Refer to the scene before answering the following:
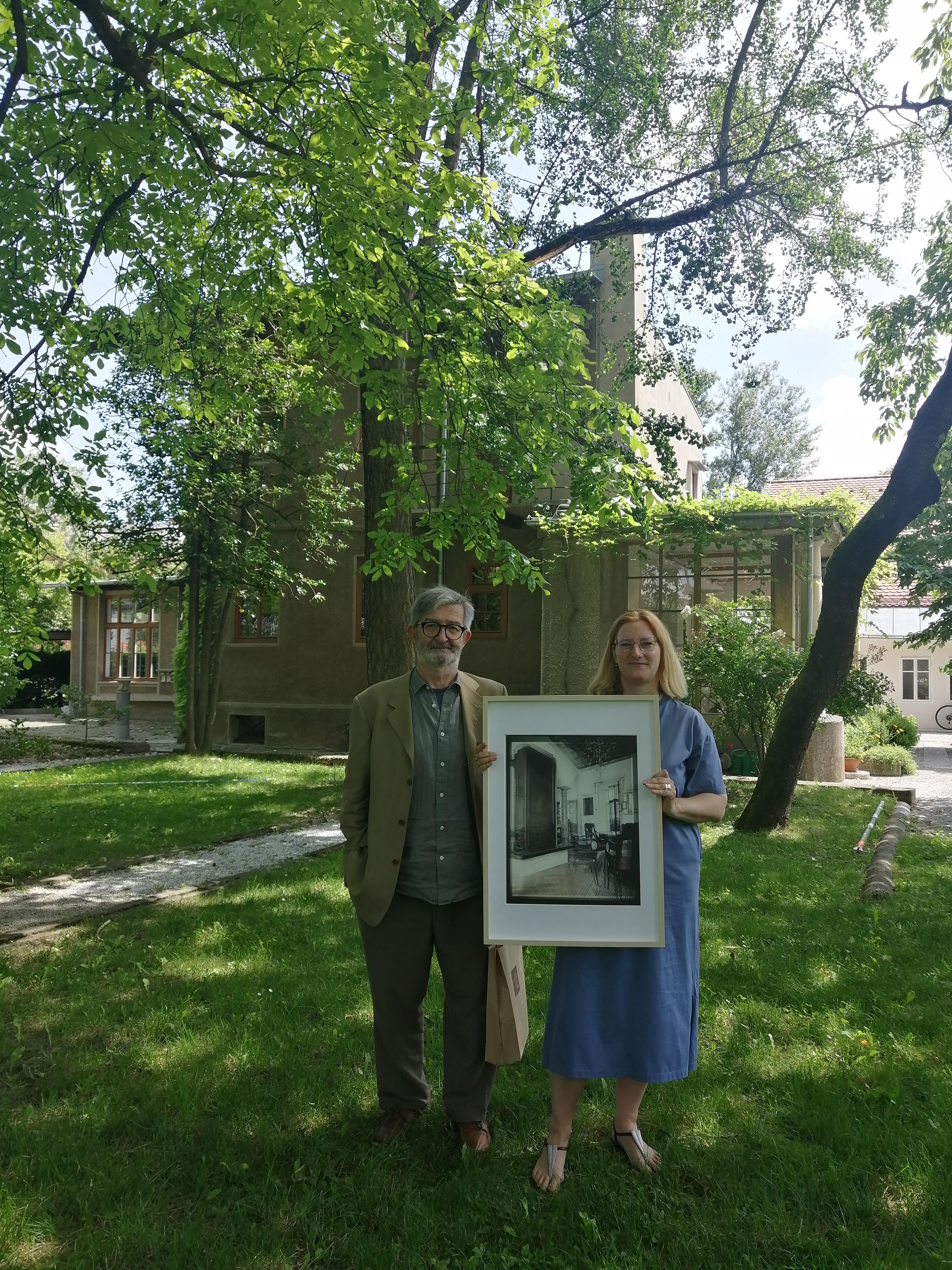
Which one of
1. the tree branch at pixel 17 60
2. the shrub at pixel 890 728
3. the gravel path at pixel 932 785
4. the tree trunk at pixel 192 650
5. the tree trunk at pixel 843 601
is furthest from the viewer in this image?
the shrub at pixel 890 728

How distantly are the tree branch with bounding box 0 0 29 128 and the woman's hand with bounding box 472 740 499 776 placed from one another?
16.9ft

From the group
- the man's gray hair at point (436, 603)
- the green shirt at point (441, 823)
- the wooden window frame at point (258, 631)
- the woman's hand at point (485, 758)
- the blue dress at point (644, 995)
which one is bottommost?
the blue dress at point (644, 995)

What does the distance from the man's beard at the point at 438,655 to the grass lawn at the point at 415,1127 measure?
1.87m

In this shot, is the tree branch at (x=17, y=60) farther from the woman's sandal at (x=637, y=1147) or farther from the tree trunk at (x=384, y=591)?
the woman's sandal at (x=637, y=1147)

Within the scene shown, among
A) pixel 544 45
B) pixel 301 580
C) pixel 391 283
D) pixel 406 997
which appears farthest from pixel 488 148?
pixel 406 997

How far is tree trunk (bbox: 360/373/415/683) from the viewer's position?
368 inches

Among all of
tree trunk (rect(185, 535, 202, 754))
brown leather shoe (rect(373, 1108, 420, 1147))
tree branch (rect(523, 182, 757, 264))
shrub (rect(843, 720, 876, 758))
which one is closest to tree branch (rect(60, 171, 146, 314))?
brown leather shoe (rect(373, 1108, 420, 1147))

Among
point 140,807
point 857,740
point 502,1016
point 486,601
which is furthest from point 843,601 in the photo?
point 486,601

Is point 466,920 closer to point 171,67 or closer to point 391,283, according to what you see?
point 391,283

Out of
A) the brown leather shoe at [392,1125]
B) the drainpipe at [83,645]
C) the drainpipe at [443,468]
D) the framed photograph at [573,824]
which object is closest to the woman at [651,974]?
the framed photograph at [573,824]

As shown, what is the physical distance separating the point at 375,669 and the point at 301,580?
9.29 meters

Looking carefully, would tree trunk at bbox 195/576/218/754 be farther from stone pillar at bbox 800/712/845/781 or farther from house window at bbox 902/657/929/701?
house window at bbox 902/657/929/701

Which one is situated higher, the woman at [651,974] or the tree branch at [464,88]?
the tree branch at [464,88]

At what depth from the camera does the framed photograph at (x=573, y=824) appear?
3.13 meters
